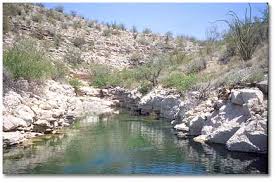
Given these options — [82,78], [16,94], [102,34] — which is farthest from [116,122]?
[102,34]

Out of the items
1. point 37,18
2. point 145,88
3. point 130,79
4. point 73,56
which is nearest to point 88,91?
point 130,79

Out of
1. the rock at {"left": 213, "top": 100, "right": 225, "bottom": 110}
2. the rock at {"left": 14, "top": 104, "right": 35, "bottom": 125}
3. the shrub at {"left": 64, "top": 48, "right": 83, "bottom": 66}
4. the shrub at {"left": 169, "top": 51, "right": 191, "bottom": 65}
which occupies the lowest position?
the rock at {"left": 14, "top": 104, "right": 35, "bottom": 125}

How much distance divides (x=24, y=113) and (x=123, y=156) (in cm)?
315

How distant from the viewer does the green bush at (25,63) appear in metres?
13.5

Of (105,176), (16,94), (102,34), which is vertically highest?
(102,34)

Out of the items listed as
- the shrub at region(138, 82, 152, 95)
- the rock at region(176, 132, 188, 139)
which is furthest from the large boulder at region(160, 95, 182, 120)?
the shrub at region(138, 82, 152, 95)

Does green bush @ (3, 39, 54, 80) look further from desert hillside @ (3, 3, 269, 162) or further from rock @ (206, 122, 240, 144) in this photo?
rock @ (206, 122, 240, 144)

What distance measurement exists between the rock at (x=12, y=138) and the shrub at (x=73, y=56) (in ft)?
49.2

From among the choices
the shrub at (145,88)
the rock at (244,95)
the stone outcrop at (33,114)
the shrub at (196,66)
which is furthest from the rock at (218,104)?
the shrub at (145,88)

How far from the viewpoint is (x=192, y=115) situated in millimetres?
12758

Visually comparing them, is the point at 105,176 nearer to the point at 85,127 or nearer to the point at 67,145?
the point at 67,145

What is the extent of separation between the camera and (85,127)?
13.5 m

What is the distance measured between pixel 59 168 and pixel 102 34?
22.9m

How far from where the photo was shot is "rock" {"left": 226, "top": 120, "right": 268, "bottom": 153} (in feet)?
28.8
